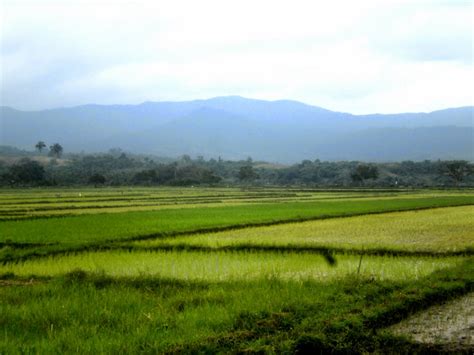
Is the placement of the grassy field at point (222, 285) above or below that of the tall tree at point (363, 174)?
below

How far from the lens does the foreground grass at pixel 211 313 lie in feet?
24.7

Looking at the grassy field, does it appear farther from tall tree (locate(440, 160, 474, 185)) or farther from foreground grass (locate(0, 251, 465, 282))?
tall tree (locate(440, 160, 474, 185))

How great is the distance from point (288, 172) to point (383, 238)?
100764 mm

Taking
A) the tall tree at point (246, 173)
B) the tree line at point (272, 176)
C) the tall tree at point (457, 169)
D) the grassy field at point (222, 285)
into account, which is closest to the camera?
the grassy field at point (222, 285)

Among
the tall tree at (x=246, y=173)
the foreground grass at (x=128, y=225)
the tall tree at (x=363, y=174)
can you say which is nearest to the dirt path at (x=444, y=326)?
the foreground grass at (x=128, y=225)

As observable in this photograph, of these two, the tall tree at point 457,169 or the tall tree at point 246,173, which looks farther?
the tall tree at point 246,173

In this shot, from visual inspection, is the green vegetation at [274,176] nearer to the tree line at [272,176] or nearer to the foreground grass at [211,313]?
the tree line at [272,176]

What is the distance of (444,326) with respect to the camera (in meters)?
8.77

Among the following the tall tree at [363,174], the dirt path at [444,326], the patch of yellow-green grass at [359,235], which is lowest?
the patch of yellow-green grass at [359,235]

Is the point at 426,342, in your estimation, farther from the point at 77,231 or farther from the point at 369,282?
the point at 77,231

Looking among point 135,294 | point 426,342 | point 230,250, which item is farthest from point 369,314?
point 230,250

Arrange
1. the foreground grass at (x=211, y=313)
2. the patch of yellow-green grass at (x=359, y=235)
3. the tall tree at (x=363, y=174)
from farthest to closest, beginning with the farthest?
the tall tree at (x=363, y=174) < the patch of yellow-green grass at (x=359, y=235) < the foreground grass at (x=211, y=313)

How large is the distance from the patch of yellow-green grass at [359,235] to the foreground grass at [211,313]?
19.0 feet

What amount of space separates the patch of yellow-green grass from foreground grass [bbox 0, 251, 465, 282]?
1.61 meters
